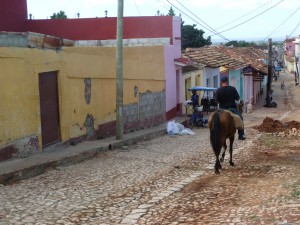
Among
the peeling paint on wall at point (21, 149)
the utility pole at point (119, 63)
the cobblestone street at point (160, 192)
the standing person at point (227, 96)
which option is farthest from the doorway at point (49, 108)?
the standing person at point (227, 96)

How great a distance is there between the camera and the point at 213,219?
5301 mm

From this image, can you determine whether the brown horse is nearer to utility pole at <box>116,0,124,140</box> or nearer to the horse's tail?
the horse's tail

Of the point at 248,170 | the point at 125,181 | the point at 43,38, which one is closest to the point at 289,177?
the point at 248,170

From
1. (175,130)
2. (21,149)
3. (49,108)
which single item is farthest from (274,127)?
(21,149)

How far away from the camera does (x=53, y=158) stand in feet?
29.5

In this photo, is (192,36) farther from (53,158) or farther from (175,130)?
(53,158)

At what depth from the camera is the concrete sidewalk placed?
763 centimetres

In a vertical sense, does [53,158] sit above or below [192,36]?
below

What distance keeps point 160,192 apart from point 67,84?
5.08 metres

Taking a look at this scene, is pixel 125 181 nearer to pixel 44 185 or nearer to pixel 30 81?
pixel 44 185

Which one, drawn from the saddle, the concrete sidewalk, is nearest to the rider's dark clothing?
the saddle

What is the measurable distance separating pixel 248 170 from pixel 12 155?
4.57 metres

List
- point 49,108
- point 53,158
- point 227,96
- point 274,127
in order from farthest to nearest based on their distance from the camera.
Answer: point 274,127 → point 49,108 → point 227,96 → point 53,158

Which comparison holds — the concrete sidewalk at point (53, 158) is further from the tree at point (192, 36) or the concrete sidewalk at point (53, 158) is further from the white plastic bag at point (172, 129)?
the tree at point (192, 36)
